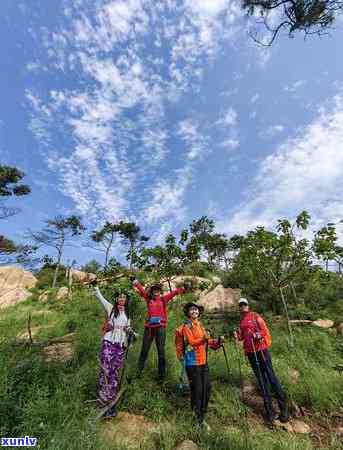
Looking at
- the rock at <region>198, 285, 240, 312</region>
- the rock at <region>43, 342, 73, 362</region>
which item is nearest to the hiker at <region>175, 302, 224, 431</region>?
the rock at <region>43, 342, 73, 362</region>

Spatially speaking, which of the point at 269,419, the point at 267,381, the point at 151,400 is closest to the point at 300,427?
the point at 269,419

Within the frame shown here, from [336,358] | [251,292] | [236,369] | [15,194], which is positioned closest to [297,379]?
[236,369]

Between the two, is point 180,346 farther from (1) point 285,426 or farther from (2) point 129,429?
(1) point 285,426

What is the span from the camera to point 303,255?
24.6 feet

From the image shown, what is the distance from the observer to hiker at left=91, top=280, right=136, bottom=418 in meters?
3.99

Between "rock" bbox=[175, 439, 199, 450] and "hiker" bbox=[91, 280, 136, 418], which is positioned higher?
"hiker" bbox=[91, 280, 136, 418]

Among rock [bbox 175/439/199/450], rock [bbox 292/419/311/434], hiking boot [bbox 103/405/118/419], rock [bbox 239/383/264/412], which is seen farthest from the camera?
rock [bbox 239/383/264/412]

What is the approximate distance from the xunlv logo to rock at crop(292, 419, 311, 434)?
11.6 ft

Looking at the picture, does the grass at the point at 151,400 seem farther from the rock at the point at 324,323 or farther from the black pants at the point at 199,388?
the rock at the point at 324,323

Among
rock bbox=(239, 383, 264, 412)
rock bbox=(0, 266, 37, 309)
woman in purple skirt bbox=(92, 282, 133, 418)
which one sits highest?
rock bbox=(0, 266, 37, 309)

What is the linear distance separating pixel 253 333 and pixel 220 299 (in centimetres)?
774

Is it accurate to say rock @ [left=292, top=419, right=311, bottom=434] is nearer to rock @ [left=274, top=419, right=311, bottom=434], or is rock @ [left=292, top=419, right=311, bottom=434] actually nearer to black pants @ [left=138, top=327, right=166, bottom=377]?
rock @ [left=274, top=419, right=311, bottom=434]

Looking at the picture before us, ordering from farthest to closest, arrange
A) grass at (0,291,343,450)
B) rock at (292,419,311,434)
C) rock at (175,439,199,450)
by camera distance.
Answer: rock at (292,419,311,434), rock at (175,439,199,450), grass at (0,291,343,450)

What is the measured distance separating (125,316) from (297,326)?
26.7ft
